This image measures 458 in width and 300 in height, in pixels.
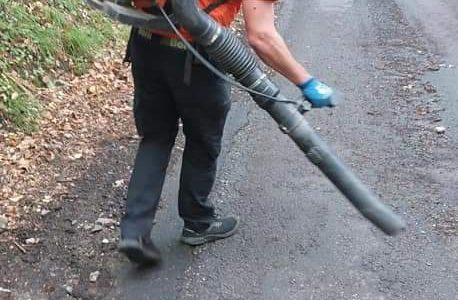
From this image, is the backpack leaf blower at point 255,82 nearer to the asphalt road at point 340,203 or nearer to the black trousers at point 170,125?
the black trousers at point 170,125

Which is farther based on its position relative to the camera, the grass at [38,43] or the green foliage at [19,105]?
the grass at [38,43]

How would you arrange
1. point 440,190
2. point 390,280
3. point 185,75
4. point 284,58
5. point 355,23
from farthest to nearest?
1. point 355,23
2. point 440,190
3. point 390,280
4. point 185,75
5. point 284,58

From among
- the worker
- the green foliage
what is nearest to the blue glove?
the worker

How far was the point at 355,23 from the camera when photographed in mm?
9719

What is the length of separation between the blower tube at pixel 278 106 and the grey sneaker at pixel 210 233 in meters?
1.10

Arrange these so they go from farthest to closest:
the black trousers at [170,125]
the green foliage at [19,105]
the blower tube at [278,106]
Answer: the green foliage at [19,105]
the black trousers at [170,125]
the blower tube at [278,106]

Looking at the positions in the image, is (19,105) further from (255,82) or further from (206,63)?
(255,82)

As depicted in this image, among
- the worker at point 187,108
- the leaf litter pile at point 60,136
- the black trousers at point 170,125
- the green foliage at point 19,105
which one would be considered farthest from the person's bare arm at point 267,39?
the green foliage at point 19,105

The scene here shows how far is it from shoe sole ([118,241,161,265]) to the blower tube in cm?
106

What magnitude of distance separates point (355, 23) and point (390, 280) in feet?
20.1

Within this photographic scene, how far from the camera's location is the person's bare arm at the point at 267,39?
3.46 m

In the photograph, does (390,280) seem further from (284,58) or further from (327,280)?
(284,58)

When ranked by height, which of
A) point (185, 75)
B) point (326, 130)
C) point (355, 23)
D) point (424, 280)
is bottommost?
point (355, 23)

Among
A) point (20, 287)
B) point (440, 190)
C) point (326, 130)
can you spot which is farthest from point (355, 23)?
point (20, 287)
